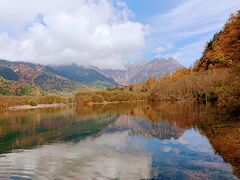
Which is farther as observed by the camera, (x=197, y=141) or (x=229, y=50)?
(x=229, y=50)

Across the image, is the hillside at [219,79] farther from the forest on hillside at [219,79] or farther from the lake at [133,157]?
the lake at [133,157]

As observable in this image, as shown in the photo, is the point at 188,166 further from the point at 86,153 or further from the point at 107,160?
the point at 86,153

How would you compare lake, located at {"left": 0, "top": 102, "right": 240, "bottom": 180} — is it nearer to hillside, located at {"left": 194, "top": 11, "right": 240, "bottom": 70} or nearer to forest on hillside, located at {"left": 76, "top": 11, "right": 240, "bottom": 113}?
forest on hillside, located at {"left": 76, "top": 11, "right": 240, "bottom": 113}

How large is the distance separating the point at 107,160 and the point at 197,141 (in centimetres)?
1407

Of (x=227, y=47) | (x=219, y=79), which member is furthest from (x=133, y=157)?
(x=219, y=79)

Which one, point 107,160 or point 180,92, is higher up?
point 180,92

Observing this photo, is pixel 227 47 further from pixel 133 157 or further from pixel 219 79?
pixel 219 79

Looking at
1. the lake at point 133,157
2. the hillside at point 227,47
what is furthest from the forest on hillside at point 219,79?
the lake at point 133,157

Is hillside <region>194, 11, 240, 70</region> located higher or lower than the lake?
higher

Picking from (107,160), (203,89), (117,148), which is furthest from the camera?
(203,89)

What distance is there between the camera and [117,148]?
3922cm

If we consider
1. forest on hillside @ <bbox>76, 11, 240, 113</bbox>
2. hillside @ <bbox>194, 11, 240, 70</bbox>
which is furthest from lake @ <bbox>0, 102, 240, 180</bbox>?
hillside @ <bbox>194, 11, 240, 70</bbox>

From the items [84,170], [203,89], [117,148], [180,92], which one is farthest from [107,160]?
[180,92]

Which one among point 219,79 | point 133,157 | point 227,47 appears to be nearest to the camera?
point 133,157
